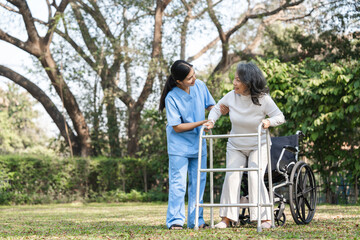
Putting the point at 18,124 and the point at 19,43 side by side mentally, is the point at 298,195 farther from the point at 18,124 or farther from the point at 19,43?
the point at 18,124

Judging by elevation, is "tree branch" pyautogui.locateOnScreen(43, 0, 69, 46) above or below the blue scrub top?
above

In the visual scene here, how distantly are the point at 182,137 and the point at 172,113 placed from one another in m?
0.25

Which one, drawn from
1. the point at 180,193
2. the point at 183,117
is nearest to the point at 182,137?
the point at 183,117

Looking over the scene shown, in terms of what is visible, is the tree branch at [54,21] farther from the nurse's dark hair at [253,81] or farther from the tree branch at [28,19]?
the nurse's dark hair at [253,81]

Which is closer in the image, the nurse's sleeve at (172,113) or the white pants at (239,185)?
the white pants at (239,185)

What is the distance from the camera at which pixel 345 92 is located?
9.19 metres

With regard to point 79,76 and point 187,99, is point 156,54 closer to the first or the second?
point 79,76

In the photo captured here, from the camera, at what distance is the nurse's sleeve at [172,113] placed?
4.69m

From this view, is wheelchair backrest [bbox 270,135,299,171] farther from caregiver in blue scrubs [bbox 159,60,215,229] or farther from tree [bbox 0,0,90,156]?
tree [bbox 0,0,90,156]

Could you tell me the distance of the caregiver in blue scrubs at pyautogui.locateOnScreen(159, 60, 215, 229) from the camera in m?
4.66

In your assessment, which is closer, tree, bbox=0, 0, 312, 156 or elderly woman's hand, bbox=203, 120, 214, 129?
Result: elderly woman's hand, bbox=203, 120, 214, 129

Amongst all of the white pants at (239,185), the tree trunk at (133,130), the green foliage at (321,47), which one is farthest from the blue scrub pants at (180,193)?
the tree trunk at (133,130)

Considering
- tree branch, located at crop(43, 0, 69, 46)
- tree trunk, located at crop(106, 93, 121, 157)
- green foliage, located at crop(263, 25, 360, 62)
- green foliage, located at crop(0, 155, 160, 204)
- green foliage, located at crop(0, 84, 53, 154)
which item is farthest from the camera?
green foliage, located at crop(0, 84, 53, 154)

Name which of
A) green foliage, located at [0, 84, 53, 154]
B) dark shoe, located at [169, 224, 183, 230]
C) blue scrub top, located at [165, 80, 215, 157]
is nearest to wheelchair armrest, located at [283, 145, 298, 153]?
blue scrub top, located at [165, 80, 215, 157]
